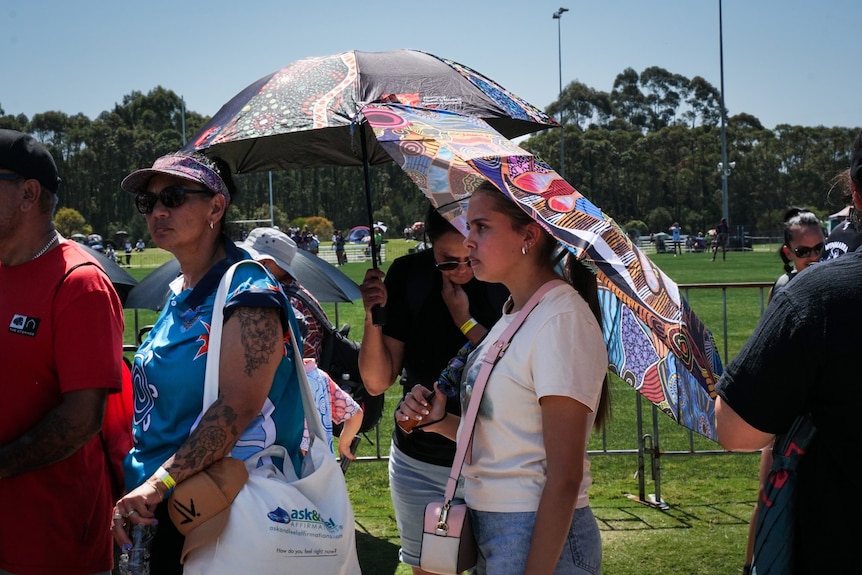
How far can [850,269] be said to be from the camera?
1.87 metres

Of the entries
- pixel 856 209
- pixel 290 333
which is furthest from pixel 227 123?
pixel 856 209

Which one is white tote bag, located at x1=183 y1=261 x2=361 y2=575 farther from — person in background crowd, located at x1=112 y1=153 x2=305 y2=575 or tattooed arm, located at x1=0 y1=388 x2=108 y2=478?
tattooed arm, located at x1=0 y1=388 x2=108 y2=478

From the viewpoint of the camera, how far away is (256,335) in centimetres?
234

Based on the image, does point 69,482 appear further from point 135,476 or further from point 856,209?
point 856,209

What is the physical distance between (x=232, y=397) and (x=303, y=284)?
4660 mm

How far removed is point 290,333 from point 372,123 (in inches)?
25.5

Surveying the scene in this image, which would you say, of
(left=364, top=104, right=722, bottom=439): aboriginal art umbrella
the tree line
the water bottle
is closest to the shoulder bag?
(left=364, top=104, right=722, bottom=439): aboriginal art umbrella

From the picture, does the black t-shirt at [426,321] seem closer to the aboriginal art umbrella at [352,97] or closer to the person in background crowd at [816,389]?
the aboriginal art umbrella at [352,97]

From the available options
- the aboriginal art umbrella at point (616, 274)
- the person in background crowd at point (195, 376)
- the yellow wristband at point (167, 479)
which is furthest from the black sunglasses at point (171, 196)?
the yellow wristband at point (167, 479)

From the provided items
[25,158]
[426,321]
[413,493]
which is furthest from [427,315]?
[25,158]

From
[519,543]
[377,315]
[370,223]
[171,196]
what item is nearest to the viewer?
[519,543]

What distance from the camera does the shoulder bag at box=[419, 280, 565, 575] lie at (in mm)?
2225

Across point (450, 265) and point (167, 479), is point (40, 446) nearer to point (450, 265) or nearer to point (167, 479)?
point (167, 479)

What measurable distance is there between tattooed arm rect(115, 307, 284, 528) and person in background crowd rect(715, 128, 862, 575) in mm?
1147
